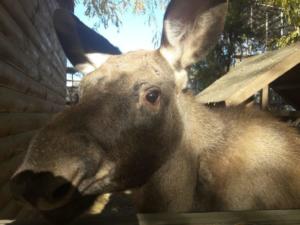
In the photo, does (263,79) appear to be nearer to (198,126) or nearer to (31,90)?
(198,126)

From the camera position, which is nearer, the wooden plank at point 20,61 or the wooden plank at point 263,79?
the wooden plank at point 20,61

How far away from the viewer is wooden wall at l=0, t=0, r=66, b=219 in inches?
181

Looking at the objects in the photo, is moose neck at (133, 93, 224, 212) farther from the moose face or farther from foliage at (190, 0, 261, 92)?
foliage at (190, 0, 261, 92)

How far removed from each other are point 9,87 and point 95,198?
2.48m

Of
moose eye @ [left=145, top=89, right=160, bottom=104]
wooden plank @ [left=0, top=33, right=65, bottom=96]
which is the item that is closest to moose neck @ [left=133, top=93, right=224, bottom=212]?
moose eye @ [left=145, top=89, right=160, bottom=104]

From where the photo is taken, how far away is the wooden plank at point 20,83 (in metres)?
4.48

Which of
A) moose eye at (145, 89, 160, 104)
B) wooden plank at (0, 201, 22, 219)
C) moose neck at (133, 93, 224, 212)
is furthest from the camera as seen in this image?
wooden plank at (0, 201, 22, 219)

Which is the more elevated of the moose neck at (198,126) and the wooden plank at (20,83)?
the wooden plank at (20,83)

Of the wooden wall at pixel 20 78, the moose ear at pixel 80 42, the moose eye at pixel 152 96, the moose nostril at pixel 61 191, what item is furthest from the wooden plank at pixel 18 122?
the moose nostril at pixel 61 191

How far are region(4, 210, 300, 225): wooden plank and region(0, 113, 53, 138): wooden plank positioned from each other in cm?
268

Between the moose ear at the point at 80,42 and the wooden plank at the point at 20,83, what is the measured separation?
72cm

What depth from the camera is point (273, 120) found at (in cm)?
407

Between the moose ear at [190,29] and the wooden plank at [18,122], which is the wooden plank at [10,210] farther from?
the moose ear at [190,29]

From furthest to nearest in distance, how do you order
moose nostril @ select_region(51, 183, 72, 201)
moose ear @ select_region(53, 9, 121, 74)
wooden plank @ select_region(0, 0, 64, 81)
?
wooden plank @ select_region(0, 0, 64, 81), moose ear @ select_region(53, 9, 121, 74), moose nostril @ select_region(51, 183, 72, 201)
